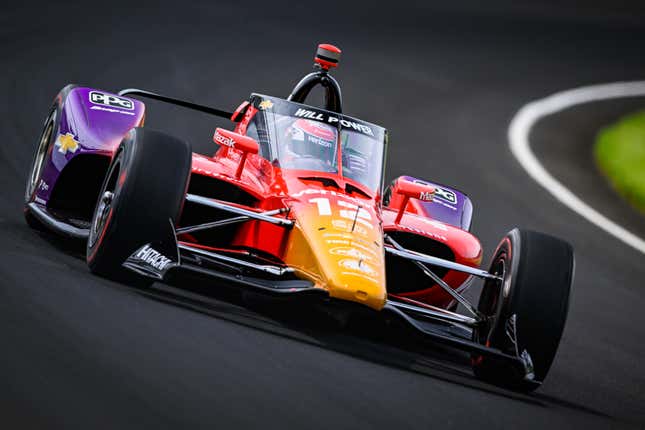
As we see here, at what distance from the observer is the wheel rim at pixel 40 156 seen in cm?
921

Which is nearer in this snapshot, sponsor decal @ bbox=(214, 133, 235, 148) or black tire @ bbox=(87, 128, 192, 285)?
black tire @ bbox=(87, 128, 192, 285)

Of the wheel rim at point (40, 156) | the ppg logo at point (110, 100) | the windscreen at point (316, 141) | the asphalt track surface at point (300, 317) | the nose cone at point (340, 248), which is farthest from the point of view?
the ppg logo at point (110, 100)

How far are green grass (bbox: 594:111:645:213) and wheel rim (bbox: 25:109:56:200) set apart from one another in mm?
8535

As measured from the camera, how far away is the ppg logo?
941cm

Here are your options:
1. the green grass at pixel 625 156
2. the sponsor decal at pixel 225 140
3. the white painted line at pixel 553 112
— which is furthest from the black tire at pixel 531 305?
the green grass at pixel 625 156

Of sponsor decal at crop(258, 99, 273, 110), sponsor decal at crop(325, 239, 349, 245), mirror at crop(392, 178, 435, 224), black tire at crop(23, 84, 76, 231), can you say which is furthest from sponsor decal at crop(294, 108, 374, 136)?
black tire at crop(23, 84, 76, 231)

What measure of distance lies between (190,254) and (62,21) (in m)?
11.3

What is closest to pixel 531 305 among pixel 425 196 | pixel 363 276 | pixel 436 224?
pixel 363 276

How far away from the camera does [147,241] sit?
23.7ft

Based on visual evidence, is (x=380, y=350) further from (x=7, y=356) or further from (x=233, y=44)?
(x=233, y=44)

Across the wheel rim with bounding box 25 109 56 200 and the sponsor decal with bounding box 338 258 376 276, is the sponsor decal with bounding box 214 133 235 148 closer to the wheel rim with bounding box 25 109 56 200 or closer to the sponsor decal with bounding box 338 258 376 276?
the sponsor decal with bounding box 338 258 376 276

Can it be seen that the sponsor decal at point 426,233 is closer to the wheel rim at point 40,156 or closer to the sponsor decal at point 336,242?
the sponsor decal at point 336,242

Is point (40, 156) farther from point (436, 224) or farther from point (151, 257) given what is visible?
point (436, 224)

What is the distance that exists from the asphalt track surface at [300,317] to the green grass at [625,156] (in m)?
0.81
